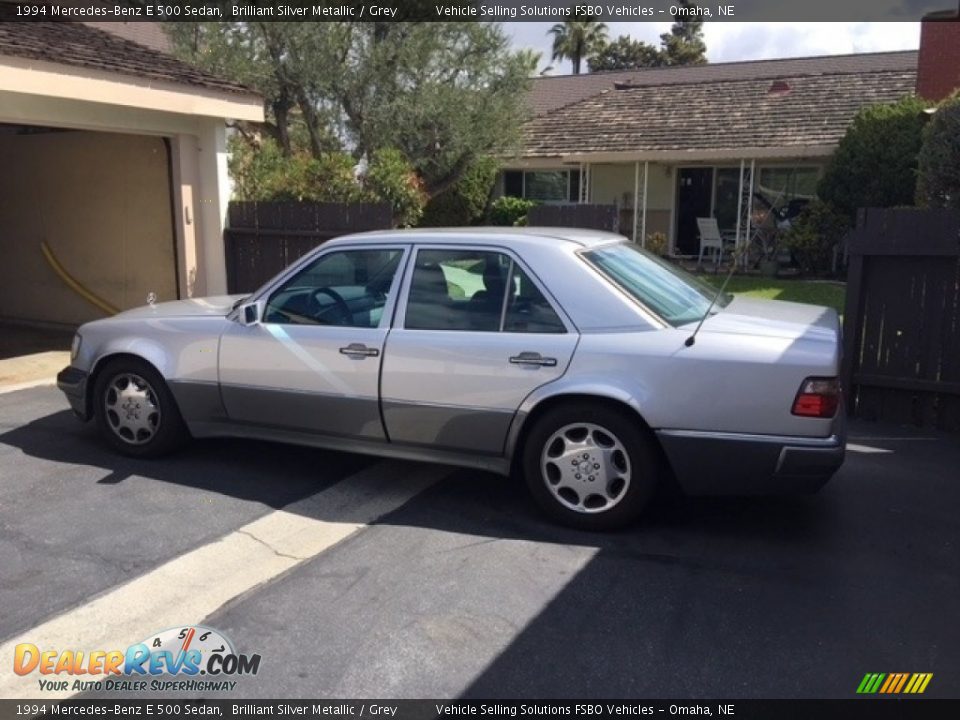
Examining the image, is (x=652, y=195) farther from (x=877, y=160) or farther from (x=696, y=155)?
(x=877, y=160)

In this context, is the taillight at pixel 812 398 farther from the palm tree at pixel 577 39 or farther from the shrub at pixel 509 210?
the palm tree at pixel 577 39

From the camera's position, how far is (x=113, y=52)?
29.8 feet

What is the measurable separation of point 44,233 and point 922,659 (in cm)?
1130

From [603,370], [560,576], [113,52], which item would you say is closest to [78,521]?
[560,576]

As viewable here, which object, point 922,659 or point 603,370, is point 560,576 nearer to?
point 603,370

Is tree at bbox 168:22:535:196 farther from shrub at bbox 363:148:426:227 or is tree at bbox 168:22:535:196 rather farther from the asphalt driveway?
the asphalt driveway

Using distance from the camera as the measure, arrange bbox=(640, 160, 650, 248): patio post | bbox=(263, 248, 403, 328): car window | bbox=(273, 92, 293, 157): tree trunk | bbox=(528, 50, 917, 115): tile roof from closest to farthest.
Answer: bbox=(263, 248, 403, 328): car window, bbox=(273, 92, 293, 157): tree trunk, bbox=(640, 160, 650, 248): patio post, bbox=(528, 50, 917, 115): tile roof

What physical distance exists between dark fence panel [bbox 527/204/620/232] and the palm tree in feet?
162

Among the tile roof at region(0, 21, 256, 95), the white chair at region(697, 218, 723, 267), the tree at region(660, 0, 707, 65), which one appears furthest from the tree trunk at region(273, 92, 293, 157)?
the tree at region(660, 0, 707, 65)

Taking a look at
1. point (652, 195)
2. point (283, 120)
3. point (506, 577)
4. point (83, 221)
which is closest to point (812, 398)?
point (506, 577)

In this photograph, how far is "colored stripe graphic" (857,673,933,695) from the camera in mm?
3111

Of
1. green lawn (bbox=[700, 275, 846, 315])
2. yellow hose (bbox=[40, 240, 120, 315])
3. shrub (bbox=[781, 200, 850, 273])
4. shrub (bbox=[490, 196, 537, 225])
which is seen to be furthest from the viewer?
shrub (bbox=[490, 196, 537, 225])

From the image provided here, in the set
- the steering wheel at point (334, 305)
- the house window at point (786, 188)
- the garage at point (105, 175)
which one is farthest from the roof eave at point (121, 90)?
the house window at point (786, 188)

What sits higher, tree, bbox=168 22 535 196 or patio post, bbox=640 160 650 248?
tree, bbox=168 22 535 196
